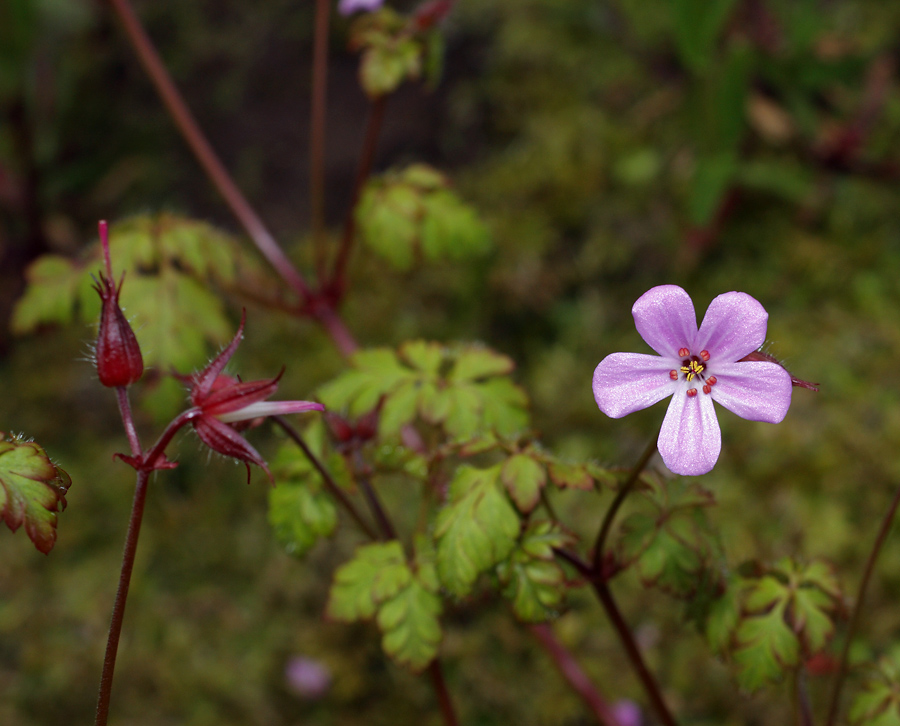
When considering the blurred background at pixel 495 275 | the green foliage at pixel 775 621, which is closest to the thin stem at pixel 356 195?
the blurred background at pixel 495 275

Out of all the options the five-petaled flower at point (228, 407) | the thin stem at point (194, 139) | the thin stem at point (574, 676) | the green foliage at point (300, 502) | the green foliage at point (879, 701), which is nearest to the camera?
the five-petaled flower at point (228, 407)

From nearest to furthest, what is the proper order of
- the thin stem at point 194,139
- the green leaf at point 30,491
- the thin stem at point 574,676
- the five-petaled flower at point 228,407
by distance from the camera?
the green leaf at point 30,491 → the five-petaled flower at point 228,407 → the thin stem at point 574,676 → the thin stem at point 194,139

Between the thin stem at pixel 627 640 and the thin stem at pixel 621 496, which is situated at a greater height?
the thin stem at pixel 621 496

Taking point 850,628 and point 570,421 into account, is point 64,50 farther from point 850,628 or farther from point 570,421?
point 850,628

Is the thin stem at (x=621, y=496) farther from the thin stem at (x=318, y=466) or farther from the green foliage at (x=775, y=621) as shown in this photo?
the thin stem at (x=318, y=466)

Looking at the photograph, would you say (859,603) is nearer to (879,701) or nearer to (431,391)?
(879,701)

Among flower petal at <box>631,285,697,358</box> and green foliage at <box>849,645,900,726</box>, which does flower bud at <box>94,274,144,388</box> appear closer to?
flower petal at <box>631,285,697,358</box>

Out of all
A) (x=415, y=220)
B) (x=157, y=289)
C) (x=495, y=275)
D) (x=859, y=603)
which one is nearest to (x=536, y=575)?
(x=859, y=603)
